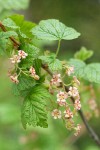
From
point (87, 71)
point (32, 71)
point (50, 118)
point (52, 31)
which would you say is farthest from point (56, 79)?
point (50, 118)

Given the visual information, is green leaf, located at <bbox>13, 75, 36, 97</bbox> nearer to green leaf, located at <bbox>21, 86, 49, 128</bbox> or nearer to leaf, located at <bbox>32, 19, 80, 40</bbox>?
green leaf, located at <bbox>21, 86, 49, 128</bbox>

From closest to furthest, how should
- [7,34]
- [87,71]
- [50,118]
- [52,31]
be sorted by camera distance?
[7,34] < [52,31] < [87,71] < [50,118]

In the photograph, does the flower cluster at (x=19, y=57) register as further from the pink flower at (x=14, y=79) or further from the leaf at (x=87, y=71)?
the leaf at (x=87, y=71)

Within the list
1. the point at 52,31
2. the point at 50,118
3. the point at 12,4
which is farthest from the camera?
the point at 50,118

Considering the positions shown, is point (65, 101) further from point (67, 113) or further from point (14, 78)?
point (14, 78)

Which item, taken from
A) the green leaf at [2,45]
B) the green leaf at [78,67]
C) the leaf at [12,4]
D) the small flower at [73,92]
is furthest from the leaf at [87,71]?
the leaf at [12,4]

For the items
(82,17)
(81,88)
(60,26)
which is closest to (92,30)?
(82,17)

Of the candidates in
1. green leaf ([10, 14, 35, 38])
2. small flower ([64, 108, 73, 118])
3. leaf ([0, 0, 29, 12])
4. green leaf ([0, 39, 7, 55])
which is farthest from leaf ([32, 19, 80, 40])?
leaf ([0, 0, 29, 12])
